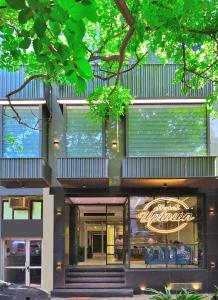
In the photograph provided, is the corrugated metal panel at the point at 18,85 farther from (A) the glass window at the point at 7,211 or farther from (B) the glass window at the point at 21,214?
(B) the glass window at the point at 21,214

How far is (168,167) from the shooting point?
17.9 metres

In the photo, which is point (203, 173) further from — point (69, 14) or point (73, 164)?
point (69, 14)

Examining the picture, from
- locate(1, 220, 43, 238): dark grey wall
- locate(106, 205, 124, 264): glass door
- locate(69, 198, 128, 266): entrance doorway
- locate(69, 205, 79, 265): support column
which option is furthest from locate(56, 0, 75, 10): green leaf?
locate(106, 205, 124, 264): glass door

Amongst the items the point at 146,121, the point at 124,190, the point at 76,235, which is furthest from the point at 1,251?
the point at 146,121

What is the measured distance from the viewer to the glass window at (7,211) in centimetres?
2002

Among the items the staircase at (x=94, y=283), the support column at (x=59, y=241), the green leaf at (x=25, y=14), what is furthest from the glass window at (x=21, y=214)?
the green leaf at (x=25, y=14)

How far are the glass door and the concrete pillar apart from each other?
2971mm

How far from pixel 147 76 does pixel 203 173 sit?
3.81 metres

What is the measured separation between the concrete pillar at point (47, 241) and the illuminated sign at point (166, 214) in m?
3.15

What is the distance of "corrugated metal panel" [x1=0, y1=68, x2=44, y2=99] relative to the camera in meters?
18.5

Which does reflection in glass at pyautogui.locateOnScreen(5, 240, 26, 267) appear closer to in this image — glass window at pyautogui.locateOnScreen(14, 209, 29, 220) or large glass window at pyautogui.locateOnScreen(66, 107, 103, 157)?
glass window at pyautogui.locateOnScreen(14, 209, 29, 220)

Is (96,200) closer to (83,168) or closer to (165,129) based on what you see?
(83,168)

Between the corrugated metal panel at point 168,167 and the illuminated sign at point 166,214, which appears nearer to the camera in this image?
the corrugated metal panel at point 168,167

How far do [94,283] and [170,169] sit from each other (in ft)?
16.5
